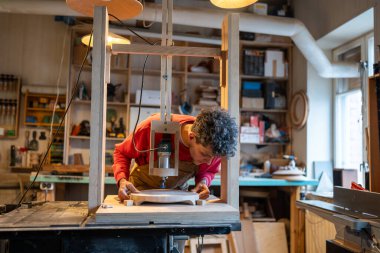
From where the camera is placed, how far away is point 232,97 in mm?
1373

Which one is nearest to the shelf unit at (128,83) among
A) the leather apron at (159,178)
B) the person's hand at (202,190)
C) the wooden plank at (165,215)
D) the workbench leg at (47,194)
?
the workbench leg at (47,194)

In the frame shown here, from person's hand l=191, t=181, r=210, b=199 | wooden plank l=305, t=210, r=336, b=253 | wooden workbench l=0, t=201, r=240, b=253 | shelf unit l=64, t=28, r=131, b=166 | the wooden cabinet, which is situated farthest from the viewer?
the wooden cabinet

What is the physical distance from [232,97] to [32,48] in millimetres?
3977

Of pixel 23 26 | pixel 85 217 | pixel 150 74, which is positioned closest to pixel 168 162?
pixel 85 217

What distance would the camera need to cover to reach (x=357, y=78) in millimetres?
3666

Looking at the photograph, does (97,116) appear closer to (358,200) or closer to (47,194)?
(358,200)

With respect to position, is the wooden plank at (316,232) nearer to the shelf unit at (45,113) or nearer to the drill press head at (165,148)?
the drill press head at (165,148)

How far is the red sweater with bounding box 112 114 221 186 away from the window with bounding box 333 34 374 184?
214cm

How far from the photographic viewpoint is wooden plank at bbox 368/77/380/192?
7.11 ft

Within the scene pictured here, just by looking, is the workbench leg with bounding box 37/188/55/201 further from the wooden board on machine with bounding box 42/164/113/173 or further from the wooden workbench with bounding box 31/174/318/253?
the wooden workbench with bounding box 31/174/318/253

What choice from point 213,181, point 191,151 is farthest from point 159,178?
point 213,181

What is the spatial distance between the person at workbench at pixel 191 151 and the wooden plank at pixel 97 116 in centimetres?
17

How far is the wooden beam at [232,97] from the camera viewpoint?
1354mm

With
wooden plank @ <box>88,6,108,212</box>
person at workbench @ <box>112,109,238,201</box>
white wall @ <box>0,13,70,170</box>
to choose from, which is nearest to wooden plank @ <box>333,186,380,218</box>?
person at workbench @ <box>112,109,238,201</box>
